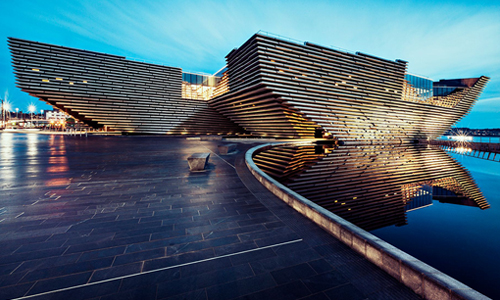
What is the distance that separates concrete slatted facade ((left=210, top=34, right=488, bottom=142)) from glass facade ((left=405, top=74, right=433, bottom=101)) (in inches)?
110

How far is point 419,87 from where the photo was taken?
44.2m

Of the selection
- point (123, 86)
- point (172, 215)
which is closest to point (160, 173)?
point (172, 215)

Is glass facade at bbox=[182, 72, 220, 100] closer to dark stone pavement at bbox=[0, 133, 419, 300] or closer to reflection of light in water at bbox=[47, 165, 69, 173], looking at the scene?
reflection of light in water at bbox=[47, 165, 69, 173]

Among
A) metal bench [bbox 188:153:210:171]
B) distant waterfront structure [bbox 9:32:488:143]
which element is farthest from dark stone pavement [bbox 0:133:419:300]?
distant waterfront structure [bbox 9:32:488:143]

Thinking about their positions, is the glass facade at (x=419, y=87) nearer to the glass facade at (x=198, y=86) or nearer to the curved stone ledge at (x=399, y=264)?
the glass facade at (x=198, y=86)

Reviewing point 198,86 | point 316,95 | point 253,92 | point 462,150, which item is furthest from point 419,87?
point 198,86

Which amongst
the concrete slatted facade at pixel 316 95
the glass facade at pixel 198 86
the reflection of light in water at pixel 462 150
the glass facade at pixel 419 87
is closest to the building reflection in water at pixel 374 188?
the concrete slatted facade at pixel 316 95

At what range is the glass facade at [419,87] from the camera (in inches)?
1660

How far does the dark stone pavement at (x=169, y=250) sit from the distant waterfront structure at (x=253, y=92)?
25.0 meters

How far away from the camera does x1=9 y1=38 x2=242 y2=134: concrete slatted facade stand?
2994cm

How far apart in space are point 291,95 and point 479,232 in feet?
83.1

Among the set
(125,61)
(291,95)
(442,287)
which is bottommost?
(442,287)

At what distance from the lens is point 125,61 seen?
3438cm

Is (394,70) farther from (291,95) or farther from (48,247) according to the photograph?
(48,247)
